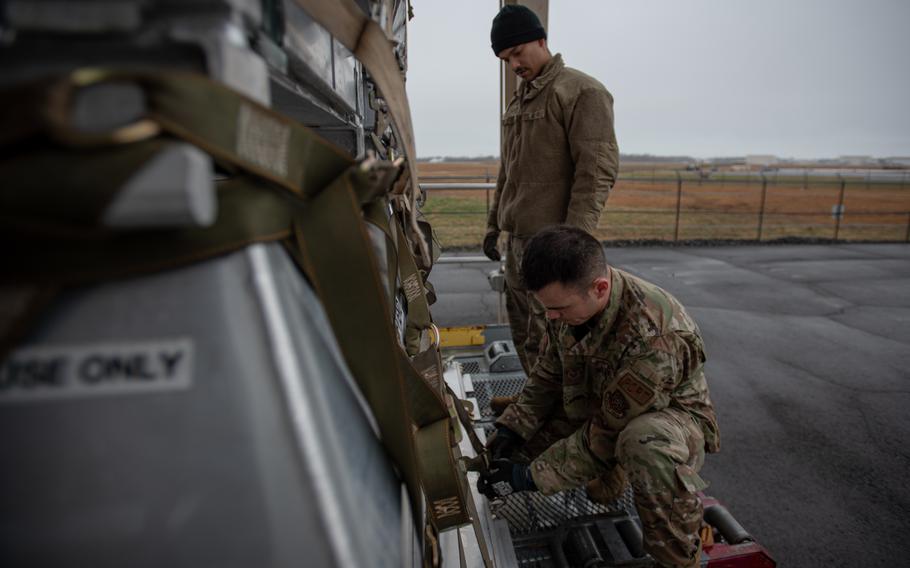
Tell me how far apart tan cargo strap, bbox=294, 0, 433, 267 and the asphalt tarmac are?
7.39ft

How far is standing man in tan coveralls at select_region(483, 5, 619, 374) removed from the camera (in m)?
2.18

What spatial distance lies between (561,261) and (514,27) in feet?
4.04

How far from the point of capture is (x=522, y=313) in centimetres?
269

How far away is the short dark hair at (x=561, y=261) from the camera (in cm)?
152

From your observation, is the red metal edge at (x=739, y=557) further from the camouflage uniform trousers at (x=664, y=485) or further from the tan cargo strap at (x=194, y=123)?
A: the tan cargo strap at (x=194, y=123)

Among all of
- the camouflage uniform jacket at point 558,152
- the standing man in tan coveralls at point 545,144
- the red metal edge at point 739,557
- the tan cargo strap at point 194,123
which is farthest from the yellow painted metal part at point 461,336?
the tan cargo strap at point 194,123

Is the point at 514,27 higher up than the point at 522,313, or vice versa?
the point at 514,27

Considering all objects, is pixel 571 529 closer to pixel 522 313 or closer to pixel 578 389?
pixel 578 389

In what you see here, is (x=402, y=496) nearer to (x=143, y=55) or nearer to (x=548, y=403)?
(x=143, y=55)

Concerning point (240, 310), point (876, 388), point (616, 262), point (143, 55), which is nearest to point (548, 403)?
point (240, 310)

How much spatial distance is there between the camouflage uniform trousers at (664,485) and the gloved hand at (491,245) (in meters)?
1.59

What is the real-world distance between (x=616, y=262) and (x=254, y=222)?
8612 millimetres

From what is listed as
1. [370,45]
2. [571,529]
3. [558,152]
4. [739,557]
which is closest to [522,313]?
[558,152]

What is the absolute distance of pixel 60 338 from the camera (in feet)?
1.44
